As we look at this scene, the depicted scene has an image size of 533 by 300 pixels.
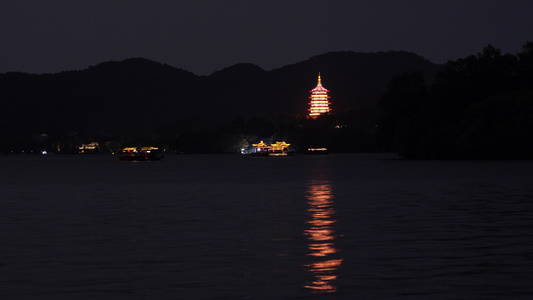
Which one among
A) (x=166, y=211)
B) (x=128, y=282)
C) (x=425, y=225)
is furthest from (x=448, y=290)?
(x=166, y=211)

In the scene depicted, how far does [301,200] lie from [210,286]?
3519 centimetres

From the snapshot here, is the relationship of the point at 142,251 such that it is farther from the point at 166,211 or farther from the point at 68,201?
the point at 68,201

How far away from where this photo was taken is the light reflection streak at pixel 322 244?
2108 cm

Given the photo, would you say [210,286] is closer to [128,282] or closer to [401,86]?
[128,282]

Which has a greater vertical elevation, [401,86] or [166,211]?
[401,86]

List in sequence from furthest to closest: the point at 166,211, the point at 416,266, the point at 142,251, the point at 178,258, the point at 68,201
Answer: the point at 68,201
the point at 166,211
the point at 142,251
the point at 178,258
the point at 416,266

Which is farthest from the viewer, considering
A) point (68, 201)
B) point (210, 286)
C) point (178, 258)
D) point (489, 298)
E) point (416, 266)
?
point (68, 201)

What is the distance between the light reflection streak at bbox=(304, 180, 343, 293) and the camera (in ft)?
69.2

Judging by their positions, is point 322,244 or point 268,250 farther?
point 322,244

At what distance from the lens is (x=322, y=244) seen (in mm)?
29609

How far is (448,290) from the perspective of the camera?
20078 mm

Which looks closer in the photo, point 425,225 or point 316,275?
point 316,275

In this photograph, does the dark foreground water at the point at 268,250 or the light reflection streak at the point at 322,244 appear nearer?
the dark foreground water at the point at 268,250

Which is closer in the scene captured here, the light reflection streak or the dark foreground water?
the dark foreground water
